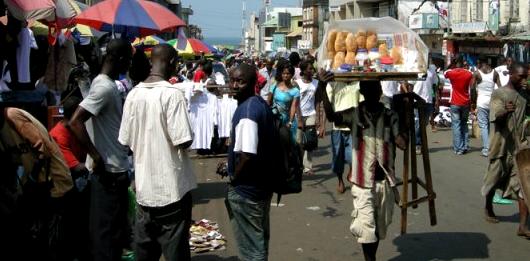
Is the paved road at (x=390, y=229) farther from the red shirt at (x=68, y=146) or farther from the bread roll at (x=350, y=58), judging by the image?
the bread roll at (x=350, y=58)

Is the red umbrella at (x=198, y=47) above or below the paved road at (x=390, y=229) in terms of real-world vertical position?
above

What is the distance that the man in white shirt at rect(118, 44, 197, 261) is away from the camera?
14.8 ft

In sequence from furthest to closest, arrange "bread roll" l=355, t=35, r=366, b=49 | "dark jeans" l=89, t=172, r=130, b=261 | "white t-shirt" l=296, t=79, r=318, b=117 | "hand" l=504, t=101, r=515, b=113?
"white t-shirt" l=296, t=79, r=318, b=117 < "hand" l=504, t=101, r=515, b=113 < "bread roll" l=355, t=35, r=366, b=49 < "dark jeans" l=89, t=172, r=130, b=261

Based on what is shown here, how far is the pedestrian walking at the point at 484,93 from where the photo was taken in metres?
12.4

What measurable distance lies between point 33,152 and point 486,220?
18.1 ft

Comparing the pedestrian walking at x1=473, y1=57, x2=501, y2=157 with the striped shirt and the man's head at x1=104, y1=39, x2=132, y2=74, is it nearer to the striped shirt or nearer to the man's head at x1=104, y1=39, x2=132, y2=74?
the striped shirt

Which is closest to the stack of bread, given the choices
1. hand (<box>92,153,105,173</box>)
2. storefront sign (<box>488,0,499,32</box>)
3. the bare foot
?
hand (<box>92,153,105,173</box>)

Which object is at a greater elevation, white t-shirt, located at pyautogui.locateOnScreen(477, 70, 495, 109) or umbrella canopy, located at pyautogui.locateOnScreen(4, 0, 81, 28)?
umbrella canopy, located at pyautogui.locateOnScreen(4, 0, 81, 28)

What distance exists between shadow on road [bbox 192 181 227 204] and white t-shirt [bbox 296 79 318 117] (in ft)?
6.19

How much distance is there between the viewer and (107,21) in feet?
25.7

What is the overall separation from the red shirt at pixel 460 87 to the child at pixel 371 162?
7894 mm

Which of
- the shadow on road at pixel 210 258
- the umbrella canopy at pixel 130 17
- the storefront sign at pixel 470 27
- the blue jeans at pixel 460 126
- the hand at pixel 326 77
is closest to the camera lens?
the hand at pixel 326 77

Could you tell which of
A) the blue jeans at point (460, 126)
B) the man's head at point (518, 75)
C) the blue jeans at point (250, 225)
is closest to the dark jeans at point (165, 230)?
the blue jeans at point (250, 225)

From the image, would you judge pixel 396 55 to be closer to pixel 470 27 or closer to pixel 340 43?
pixel 340 43
